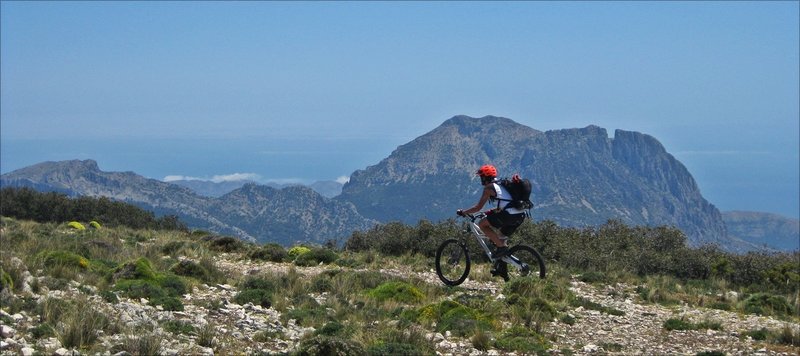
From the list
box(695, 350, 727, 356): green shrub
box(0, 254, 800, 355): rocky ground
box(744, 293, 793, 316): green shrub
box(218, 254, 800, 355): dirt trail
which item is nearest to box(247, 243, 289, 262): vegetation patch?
box(0, 254, 800, 355): rocky ground

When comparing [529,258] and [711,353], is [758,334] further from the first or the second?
[529,258]

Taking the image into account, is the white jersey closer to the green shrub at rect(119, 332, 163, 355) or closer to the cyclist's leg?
the cyclist's leg

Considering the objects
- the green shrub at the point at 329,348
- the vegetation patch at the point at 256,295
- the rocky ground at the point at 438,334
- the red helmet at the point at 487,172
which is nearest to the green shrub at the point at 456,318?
the rocky ground at the point at 438,334

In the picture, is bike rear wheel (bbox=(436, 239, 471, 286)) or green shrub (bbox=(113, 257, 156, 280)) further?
bike rear wheel (bbox=(436, 239, 471, 286))

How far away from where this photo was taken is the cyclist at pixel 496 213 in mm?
14891

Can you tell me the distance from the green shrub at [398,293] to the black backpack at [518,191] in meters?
2.68

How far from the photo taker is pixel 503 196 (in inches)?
587

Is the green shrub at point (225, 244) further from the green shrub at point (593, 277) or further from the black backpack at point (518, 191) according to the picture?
the black backpack at point (518, 191)

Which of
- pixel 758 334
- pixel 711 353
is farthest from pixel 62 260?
pixel 758 334

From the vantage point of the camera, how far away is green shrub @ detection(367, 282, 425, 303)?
15211 mm

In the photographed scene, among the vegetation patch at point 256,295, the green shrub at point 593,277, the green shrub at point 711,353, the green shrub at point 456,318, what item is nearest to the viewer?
the green shrub at point 711,353

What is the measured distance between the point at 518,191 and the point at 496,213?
711 millimetres

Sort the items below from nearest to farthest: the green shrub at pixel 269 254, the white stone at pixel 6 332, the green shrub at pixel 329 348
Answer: the white stone at pixel 6 332 < the green shrub at pixel 329 348 < the green shrub at pixel 269 254

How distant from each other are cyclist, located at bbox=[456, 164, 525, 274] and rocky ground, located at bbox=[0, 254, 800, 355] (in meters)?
1.45
